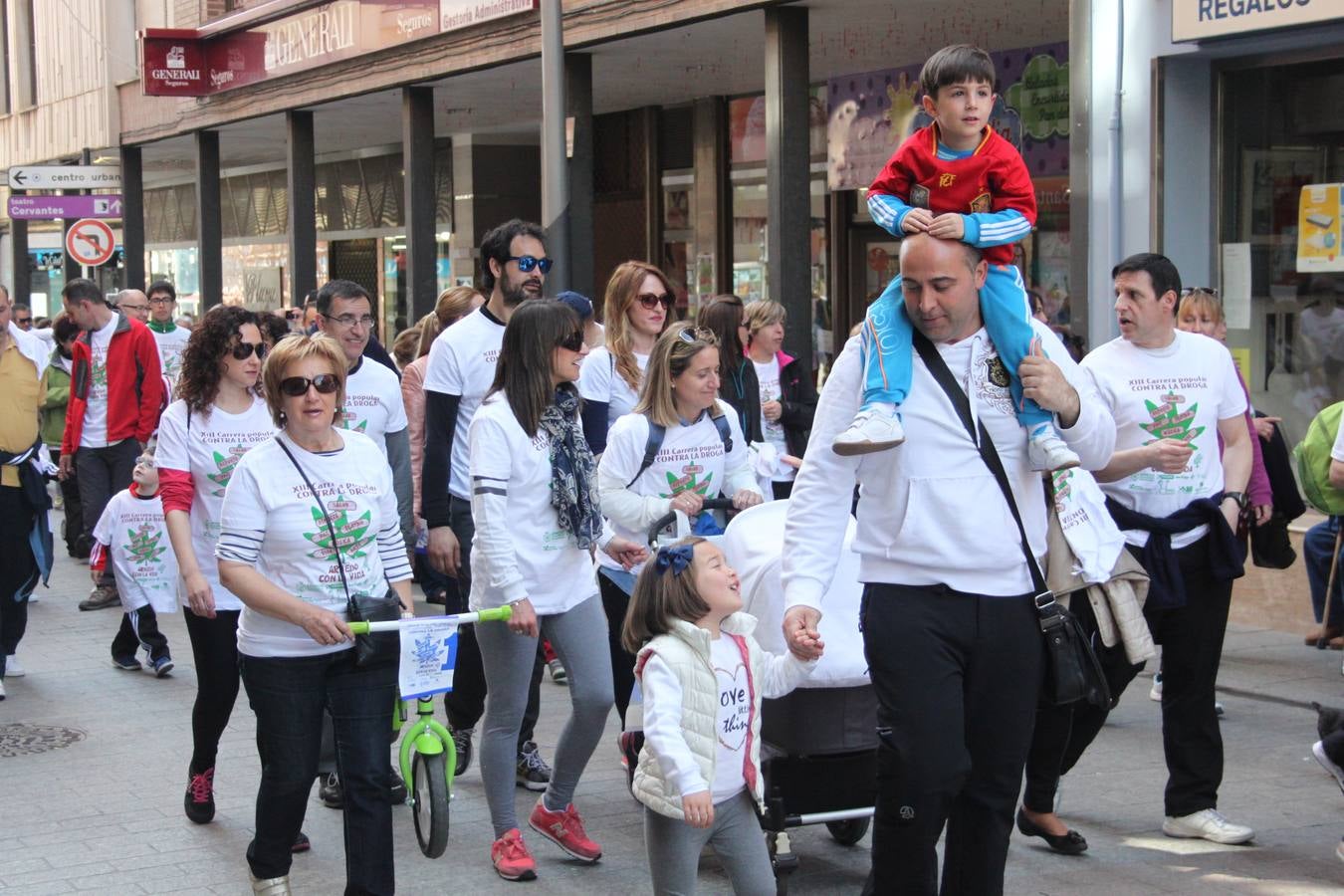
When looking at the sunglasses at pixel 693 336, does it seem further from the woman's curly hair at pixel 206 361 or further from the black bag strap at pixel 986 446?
the black bag strap at pixel 986 446

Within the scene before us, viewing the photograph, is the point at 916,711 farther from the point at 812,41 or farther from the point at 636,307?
the point at 812,41

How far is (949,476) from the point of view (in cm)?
423

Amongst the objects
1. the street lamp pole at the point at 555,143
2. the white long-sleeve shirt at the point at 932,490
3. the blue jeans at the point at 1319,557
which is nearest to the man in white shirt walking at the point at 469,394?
the white long-sleeve shirt at the point at 932,490

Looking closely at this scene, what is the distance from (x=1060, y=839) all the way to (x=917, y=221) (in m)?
2.75

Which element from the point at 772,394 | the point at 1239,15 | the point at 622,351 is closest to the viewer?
the point at 622,351

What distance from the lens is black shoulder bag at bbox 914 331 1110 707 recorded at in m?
4.25

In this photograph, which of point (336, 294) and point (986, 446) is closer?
point (986, 446)

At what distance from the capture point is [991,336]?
4.30 m

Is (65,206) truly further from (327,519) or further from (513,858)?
(327,519)

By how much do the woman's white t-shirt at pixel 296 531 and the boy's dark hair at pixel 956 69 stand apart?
2034 millimetres

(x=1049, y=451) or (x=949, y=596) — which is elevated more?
(x=1049, y=451)

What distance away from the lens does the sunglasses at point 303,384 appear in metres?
5.16

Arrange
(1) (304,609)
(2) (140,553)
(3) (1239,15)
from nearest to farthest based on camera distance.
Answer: (1) (304,609)
(2) (140,553)
(3) (1239,15)

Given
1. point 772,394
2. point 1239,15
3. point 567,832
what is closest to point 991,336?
point 567,832
